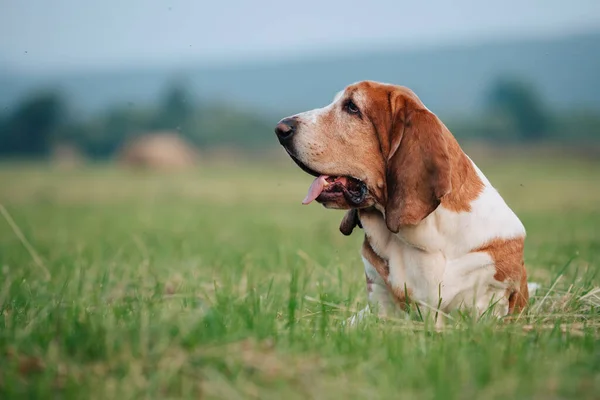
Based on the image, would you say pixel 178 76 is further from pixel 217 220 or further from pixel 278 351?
pixel 278 351

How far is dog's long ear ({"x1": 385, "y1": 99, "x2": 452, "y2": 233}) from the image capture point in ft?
14.2

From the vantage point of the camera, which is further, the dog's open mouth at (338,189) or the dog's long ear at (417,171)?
the dog's open mouth at (338,189)

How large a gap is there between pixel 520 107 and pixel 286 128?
206ft

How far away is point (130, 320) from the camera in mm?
3773

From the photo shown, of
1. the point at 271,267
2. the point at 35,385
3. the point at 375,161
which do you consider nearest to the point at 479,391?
the point at 35,385

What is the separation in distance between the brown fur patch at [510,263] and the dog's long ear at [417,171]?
1.57 feet

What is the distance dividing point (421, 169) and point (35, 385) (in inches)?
93.3

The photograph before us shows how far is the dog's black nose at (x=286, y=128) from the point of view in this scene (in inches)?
185

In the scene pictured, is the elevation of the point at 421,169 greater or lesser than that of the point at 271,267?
greater

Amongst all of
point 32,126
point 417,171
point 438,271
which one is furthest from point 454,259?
point 32,126

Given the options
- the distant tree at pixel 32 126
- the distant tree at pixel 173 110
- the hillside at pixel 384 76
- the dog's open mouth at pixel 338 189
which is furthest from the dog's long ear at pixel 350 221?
the hillside at pixel 384 76

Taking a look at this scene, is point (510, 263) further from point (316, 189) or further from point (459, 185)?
point (316, 189)

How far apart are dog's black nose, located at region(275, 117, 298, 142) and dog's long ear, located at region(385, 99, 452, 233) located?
639mm

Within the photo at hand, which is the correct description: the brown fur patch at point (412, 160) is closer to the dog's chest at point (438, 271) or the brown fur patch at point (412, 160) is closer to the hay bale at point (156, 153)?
the dog's chest at point (438, 271)
